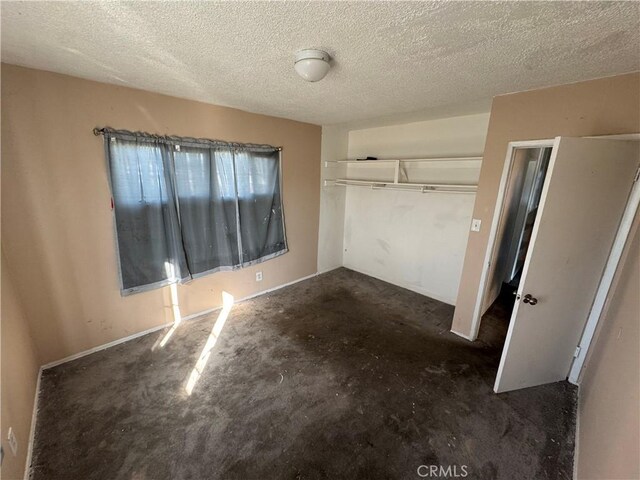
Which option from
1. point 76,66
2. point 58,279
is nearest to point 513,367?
point 58,279

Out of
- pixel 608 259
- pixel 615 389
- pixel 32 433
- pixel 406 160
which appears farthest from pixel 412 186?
pixel 32 433

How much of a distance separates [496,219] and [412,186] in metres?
1.28

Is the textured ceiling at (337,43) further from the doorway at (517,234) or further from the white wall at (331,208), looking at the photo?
the white wall at (331,208)

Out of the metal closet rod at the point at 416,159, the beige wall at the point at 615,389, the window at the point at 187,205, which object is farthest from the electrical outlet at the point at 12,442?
the metal closet rod at the point at 416,159

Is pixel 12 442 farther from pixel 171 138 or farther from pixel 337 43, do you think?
pixel 337 43

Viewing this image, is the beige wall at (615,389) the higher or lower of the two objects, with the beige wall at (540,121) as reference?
lower

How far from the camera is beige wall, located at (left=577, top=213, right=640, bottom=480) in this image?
1.09 m

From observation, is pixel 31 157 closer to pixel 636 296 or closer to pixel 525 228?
pixel 636 296

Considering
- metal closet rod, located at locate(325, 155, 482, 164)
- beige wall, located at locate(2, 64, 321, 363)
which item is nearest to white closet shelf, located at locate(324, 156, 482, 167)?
metal closet rod, located at locate(325, 155, 482, 164)

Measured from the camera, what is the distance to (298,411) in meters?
1.83

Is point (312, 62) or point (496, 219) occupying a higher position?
point (312, 62)

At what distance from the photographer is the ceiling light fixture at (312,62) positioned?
4.75 feet

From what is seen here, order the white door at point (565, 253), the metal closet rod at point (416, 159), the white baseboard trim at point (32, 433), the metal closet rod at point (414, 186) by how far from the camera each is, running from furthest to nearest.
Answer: the metal closet rod at point (414, 186) → the metal closet rod at point (416, 159) → the white door at point (565, 253) → the white baseboard trim at point (32, 433)

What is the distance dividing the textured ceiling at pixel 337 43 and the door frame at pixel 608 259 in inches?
16.1
